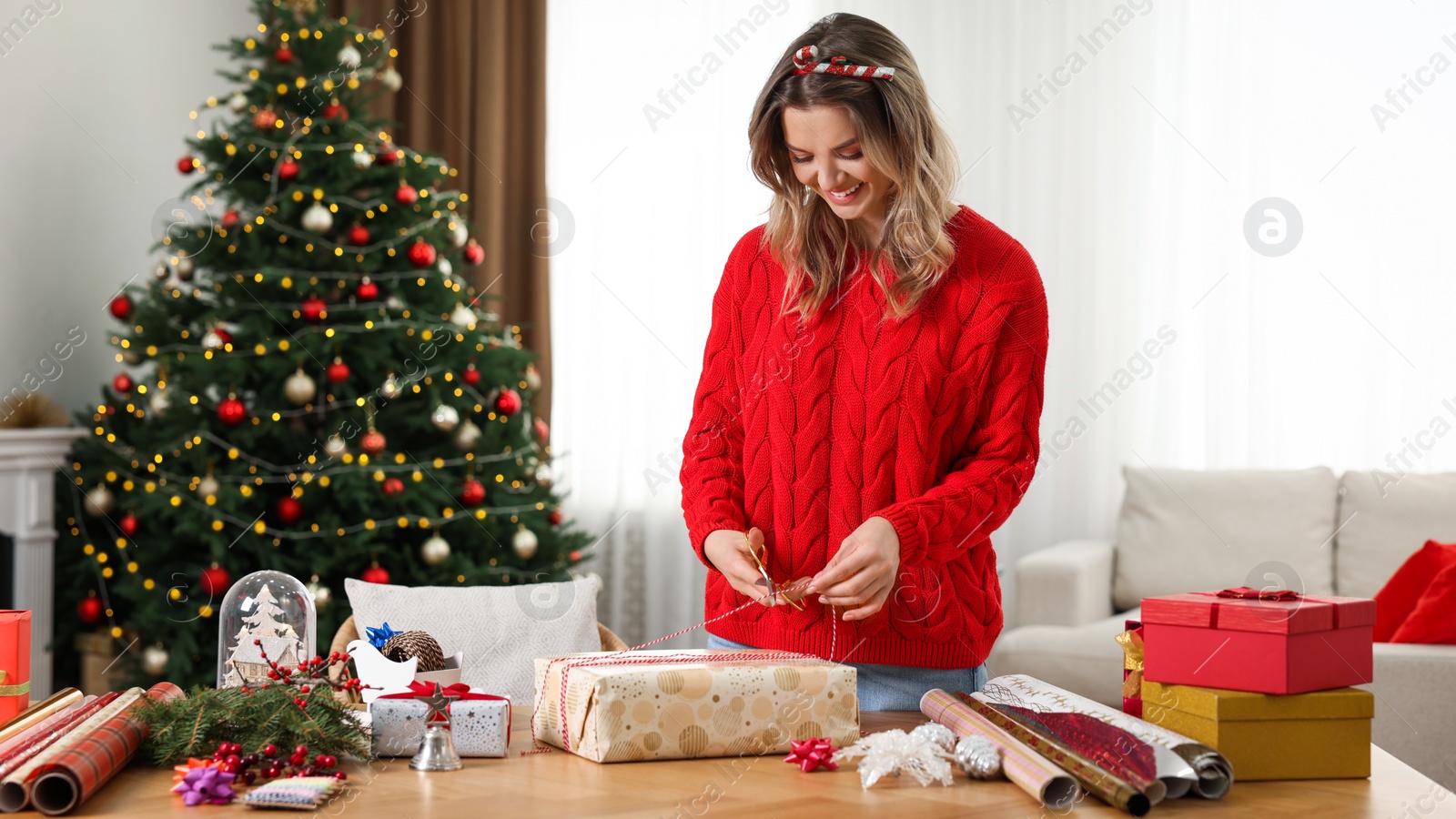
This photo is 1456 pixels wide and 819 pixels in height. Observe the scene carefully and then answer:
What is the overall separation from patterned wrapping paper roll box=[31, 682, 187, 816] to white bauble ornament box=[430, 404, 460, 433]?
2192 mm

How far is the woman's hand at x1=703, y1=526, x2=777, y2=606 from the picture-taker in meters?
1.48

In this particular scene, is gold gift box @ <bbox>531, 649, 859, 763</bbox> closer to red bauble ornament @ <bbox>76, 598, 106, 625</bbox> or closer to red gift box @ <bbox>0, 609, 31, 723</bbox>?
A: red gift box @ <bbox>0, 609, 31, 723</bbox>

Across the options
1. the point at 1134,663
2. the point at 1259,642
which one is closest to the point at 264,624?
the point at 1134,663

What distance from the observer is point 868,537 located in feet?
4.64

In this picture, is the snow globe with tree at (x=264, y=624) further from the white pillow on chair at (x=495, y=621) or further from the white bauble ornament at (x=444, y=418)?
the white bauble ornament at (x=444, y=418)

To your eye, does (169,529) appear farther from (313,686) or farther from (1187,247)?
(1187,247)

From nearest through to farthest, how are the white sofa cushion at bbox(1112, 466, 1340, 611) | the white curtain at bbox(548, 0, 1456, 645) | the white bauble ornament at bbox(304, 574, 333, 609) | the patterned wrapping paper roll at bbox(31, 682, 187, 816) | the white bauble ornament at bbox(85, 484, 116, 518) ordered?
the patterned wrapping paper roll at bbox(31, 682, 187, 816) < the white bauble ornament at bbox(304, 574, 333, 609) < the white bauble ornament at bbox(85, 484, 116, 518) < the white sofa cushion at bbox(1112, 466, 1340, 611) < the white curtain at bbox(548, 0, 1456, 645)

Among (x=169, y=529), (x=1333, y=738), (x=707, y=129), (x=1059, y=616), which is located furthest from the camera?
(x=707, y=129)

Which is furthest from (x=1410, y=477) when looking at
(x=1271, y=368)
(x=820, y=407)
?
(x=820, y=407)

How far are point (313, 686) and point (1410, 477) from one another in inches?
140

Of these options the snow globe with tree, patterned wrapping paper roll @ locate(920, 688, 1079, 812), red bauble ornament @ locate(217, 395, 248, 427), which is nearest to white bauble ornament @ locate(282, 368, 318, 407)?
red bauble ornament @ locate(217, 395, 248, 427)

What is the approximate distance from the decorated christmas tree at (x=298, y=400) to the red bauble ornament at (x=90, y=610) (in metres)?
0.01

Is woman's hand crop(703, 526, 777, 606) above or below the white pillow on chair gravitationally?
above

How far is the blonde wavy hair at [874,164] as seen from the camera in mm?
1519
